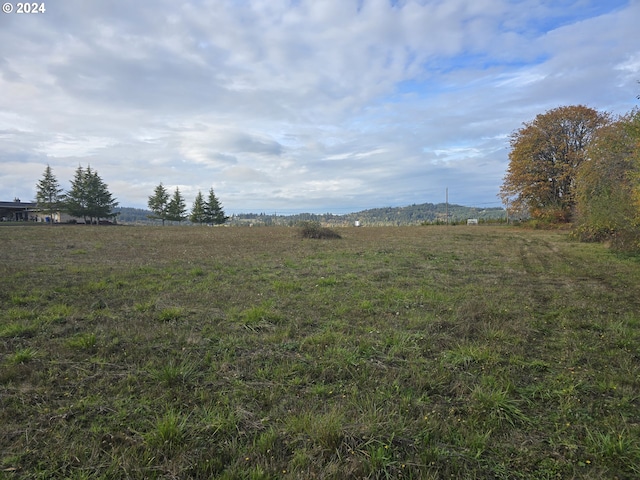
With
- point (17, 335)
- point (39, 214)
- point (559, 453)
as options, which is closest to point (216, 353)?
point (17, 335)

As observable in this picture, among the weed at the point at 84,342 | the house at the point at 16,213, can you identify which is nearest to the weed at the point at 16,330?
the weed at the point at 84,342

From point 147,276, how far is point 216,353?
5651 millimetres

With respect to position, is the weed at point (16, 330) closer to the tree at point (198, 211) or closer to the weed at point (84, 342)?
the weed at point (84, 342)

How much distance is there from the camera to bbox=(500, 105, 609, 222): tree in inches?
1185

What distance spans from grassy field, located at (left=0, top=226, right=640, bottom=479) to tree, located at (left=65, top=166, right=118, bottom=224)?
49.0 metres

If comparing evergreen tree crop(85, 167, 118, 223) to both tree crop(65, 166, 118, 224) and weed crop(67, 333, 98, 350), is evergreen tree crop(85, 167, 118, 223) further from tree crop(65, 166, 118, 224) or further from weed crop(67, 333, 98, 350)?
weed crop(67, 333, 98, 350)

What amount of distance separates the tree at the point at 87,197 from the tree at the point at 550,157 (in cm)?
5267

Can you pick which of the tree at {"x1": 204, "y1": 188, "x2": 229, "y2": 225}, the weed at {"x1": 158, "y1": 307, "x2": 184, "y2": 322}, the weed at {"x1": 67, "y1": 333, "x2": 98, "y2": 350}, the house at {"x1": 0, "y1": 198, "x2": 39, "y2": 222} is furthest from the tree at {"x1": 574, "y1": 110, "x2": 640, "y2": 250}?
→ the house at {"x1": 0, "y1": 198, "x2": 39, "y2": 222}

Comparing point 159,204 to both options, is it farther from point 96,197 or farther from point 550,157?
point 550,157

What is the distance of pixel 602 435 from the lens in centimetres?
266

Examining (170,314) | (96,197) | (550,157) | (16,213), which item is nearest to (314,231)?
(170,314)

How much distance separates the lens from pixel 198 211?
60.8 m

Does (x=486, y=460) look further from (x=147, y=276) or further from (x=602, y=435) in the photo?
(x=147, y=276)

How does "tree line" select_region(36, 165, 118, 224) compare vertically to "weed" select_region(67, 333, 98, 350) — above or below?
above
